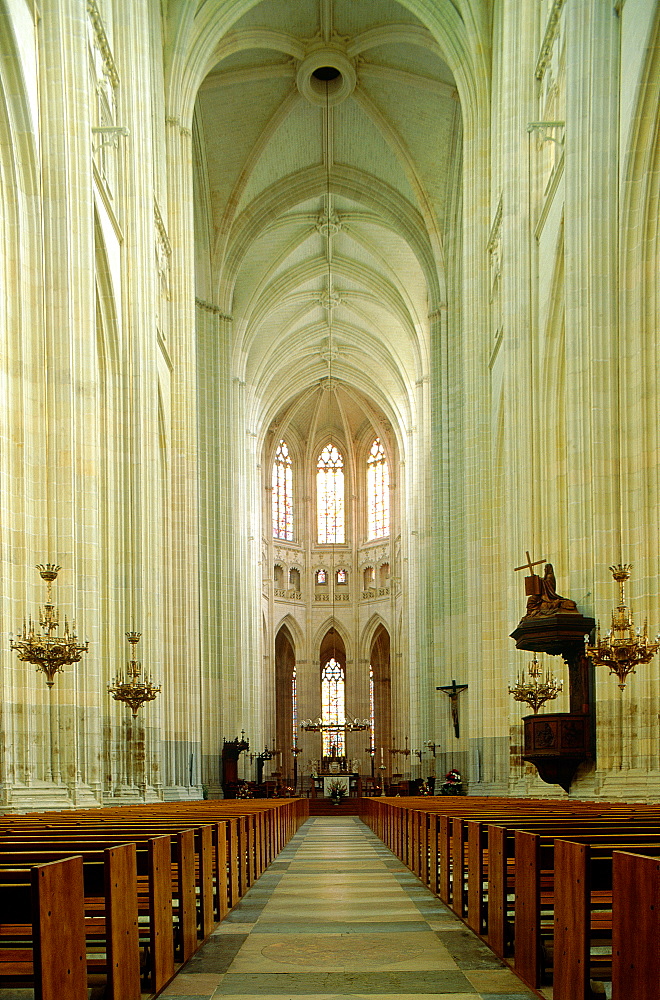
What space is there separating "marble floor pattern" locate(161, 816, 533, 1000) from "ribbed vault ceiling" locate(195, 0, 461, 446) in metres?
23.5

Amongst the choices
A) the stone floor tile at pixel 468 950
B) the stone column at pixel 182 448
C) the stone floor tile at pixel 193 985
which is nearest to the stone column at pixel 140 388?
the stone column at pixel 182 448

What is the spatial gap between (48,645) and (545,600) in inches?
258

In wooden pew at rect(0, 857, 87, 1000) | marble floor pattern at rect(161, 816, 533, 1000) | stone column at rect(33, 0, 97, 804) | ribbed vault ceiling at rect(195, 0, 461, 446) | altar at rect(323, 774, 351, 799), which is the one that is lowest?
altar at rect(323, 774, 351, 799)

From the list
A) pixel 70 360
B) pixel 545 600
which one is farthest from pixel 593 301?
pixel 70 360

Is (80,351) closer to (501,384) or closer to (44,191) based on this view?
(44,191)

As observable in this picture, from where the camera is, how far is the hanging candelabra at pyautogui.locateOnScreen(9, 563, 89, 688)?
11.0m

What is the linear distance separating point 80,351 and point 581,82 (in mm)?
7360

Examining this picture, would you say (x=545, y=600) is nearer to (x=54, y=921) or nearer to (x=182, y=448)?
(x=54, y=921)

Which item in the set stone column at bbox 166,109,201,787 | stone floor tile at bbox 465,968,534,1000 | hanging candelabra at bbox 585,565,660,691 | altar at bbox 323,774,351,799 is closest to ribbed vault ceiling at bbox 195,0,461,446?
stone column at bbox 166,109,201,787

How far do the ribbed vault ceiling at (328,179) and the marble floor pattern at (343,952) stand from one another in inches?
927

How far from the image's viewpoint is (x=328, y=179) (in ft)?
113

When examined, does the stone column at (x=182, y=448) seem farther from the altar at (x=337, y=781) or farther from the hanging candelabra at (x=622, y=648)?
the altar at (x=337, y=781)

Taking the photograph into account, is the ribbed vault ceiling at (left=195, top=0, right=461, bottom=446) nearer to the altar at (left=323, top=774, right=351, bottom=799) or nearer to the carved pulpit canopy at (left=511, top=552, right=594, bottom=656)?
the altar at (left=323, top=774, right=351, bottom=799)

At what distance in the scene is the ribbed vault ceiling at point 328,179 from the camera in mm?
28984
